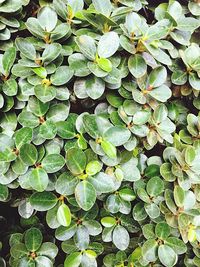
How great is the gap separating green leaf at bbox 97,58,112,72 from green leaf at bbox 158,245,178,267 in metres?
0.57

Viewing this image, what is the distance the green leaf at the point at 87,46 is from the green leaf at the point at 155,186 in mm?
411

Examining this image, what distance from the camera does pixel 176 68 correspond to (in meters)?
1.26

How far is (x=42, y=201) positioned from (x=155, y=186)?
35 cm

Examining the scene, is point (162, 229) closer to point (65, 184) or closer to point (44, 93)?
point (65, 184)

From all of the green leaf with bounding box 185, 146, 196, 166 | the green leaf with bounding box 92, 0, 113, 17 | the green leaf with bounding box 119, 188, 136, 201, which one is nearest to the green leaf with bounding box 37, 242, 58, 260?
the green leaf with bounding box 119, 188, 136, 201

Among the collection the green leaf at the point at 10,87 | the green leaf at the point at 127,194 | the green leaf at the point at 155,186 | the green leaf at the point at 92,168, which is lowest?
the green leaf at the point at 127,194

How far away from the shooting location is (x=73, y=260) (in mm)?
1139

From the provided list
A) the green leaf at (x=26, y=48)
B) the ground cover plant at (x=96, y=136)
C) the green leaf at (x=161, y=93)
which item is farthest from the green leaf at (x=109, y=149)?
the green leaf at (x=26, y=48)

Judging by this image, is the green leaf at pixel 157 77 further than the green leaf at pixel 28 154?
Yes

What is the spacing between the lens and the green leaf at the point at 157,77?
1162 mm

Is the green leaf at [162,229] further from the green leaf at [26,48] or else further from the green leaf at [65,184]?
the green leaf at [26,48]

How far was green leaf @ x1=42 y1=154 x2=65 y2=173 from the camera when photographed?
3.34ft

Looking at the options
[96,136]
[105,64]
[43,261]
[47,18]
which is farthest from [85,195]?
[47,18]

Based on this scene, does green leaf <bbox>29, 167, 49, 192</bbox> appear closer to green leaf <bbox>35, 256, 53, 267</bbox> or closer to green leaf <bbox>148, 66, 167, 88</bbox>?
green leaf <bbox>35, 256, 53, 267</bbox>
